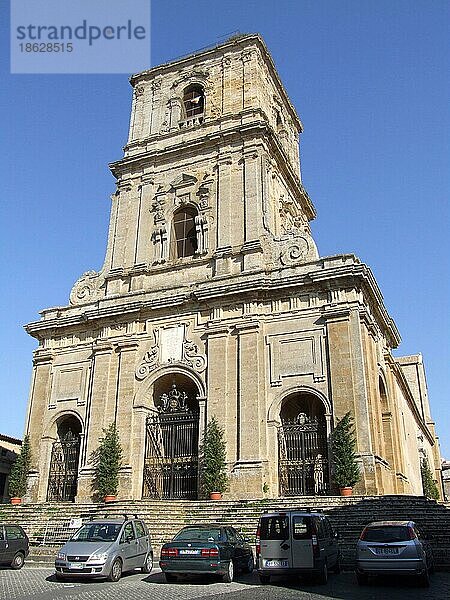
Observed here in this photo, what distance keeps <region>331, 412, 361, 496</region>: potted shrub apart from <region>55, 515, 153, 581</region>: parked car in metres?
7.93

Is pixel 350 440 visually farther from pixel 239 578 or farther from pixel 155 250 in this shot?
pixel 155 250

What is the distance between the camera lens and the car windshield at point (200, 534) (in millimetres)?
12938

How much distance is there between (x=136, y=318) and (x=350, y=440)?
439 inches

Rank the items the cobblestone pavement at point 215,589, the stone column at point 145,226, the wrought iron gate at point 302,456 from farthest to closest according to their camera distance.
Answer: the stone column at point 145,226 → the wrought iron gate at point 302,456 → the cobblestone pavement at point 215,589

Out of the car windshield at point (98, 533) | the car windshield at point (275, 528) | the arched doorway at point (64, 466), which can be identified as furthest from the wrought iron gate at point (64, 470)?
the car windshield at point (275, 528)

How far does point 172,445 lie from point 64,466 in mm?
5422

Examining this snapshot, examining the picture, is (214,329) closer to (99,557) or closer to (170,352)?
(170,352)

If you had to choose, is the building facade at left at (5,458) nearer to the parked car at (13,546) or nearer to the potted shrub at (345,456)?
the parked car at (13,546)

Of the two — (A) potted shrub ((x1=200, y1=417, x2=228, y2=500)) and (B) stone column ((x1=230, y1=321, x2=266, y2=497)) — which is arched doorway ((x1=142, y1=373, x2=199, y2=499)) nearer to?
(A) potted shrub ((x1=200, y1=417, x2=228, y2=500))

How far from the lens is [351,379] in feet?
72.0

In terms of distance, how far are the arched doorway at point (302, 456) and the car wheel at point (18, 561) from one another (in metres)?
10.0

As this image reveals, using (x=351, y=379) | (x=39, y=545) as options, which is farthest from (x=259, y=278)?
(x=39, y=545)

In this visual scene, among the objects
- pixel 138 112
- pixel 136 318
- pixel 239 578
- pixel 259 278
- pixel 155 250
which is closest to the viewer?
pixel 239 578

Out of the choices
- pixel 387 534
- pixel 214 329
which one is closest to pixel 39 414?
pixel 214 329
